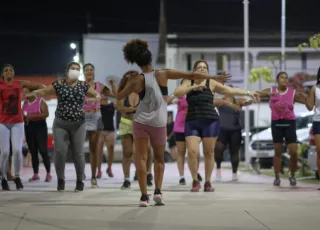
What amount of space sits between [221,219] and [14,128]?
16.0 ft

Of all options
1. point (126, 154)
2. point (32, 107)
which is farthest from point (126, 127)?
point (32, 107)

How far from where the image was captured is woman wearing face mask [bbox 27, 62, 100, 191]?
1027 centimetres

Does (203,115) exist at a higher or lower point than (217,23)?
lower

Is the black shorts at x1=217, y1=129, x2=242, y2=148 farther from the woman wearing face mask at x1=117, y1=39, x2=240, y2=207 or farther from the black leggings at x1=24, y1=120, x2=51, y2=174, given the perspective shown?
the woman wearing face mask at x1=117, y1=39, x2=240, y2=207

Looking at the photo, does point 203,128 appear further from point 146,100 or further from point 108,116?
point 108,116

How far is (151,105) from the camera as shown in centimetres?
830

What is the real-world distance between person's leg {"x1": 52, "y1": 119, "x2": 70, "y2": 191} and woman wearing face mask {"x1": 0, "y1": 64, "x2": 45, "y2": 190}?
900mm

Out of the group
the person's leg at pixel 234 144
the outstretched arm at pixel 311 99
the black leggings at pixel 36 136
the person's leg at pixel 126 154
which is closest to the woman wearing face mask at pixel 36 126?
the black leggings at pixel 36 136

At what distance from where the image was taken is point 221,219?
714 cm

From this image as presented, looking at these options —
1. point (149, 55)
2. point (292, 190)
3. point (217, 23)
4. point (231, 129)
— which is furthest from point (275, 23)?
point (149, 55)

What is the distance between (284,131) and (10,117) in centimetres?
457

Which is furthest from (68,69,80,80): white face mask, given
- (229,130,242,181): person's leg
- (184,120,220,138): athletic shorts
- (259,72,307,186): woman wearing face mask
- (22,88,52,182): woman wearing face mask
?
(229,130,242,181): person's leg

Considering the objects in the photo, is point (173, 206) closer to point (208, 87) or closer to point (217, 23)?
point (208, 87)

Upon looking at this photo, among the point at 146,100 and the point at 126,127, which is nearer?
the point at 146,100
